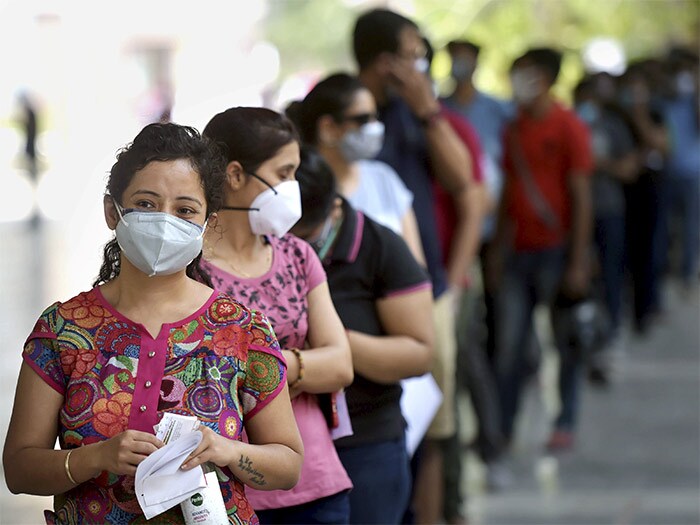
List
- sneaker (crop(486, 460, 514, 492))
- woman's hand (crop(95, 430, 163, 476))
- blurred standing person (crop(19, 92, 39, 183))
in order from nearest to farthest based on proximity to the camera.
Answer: woman's hand (crop(95, 430, 163, 476)) < sneaker (crop(486, 460, 514, 492)) < blurred standing person (crop(19, 92, 39, 183))

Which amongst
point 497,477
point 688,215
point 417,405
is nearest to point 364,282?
point 417,405

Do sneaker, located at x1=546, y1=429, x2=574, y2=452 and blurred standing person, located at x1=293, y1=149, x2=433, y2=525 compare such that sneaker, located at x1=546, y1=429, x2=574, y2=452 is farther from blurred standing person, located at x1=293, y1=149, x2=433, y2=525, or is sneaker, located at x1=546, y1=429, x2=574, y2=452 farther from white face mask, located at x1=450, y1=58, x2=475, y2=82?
blurred standing person, located at x1=293, y1=149, x2=433, y2=525

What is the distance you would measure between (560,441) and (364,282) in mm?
4572

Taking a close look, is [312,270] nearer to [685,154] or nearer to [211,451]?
[211,451]

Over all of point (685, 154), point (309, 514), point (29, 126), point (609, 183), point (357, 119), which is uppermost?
point (29, 126)

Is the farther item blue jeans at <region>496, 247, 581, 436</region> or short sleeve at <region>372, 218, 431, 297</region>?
blue jeans at <region>496, 247, 581, 436</region>

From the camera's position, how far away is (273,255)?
3486 mm

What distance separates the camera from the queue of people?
264cm

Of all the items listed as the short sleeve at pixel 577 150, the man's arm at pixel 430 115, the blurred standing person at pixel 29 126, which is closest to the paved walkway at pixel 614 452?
the man's arm at pixel 430 115

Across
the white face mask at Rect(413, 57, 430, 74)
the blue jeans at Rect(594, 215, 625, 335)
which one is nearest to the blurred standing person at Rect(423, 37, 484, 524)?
the white face mask at Rect(413, 57, 430, 74)

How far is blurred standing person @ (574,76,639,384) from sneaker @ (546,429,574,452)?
94.4 inches

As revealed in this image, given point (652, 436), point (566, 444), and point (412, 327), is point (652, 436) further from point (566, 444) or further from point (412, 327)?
point (412, 327)

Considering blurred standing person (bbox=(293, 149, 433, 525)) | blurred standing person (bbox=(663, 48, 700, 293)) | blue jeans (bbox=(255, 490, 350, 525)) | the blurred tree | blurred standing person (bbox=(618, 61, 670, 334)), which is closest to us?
blue jeans (bbox=(255, 490, 350, 525))

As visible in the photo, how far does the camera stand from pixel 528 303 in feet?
27.5
